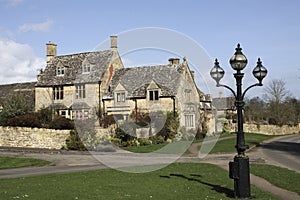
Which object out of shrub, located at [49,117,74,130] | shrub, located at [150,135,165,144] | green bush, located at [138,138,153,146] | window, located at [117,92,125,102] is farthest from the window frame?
green bush, located at [138,138,153,146]

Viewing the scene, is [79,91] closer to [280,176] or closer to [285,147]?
[285,147]

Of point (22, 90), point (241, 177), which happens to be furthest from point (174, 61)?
point (241, 177)

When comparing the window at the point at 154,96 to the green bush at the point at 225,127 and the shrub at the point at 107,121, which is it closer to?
the shrub at the point at 107,121

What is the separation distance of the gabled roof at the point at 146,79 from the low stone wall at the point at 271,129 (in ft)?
69.4

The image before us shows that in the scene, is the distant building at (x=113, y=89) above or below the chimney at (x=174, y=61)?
below

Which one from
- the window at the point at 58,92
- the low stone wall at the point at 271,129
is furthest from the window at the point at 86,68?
the low stone wall at the point at 271,129

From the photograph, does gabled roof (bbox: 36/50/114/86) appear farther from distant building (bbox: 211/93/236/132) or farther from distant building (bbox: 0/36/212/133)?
distant building (bbox: 211/93/236/132)

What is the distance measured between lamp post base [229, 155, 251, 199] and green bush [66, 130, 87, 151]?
2424 cm

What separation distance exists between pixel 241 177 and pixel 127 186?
4.65 meters

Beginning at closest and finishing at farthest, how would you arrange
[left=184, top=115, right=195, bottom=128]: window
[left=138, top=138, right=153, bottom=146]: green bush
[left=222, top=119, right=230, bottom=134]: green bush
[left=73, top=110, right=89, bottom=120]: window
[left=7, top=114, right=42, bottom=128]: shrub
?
[left=7, top=114, right=42, bottom=128]: shrub < [left=138, top=138, right=153, bottom=146]: green bush < [left=184, top=115, right=195, bottom=128]: window < [left=73, top=110, right=89, bottom=120]: window < [left=222, top=119, right=230, bottom=134]: green bush

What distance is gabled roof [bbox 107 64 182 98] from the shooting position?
44.4 meters

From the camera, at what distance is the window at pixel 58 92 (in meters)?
49.3

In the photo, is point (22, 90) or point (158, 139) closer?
point (158, 139)

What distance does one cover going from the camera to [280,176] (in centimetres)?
1689
